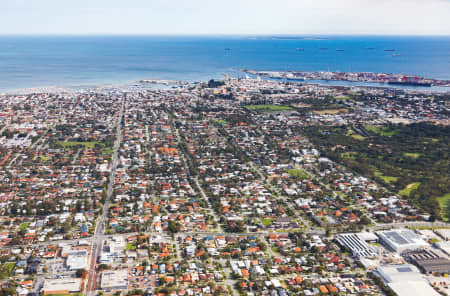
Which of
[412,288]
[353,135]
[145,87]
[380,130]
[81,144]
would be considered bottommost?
[412,288]

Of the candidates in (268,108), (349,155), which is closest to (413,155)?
(349,155)

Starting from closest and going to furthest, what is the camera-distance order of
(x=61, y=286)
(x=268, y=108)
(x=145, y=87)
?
(x=61, y=286) → (x=268, y=108) → (x=145, y=87)

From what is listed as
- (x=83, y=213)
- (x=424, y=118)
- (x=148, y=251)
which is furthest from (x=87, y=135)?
(x=424, y=118)

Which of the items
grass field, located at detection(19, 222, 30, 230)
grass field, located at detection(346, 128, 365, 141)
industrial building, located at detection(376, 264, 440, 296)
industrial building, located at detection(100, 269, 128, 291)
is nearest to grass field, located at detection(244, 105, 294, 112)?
grass field, located at detection(346, 128, 365, 141)

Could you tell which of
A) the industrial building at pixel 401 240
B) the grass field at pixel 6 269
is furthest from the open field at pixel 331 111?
the grass field at pixel 6 269

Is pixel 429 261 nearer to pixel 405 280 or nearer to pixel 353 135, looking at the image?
pixel 405 280

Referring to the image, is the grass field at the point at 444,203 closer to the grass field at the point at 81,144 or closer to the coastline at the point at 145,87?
the grass field at the point at 81,144

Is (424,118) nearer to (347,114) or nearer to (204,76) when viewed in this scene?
(347,114)
